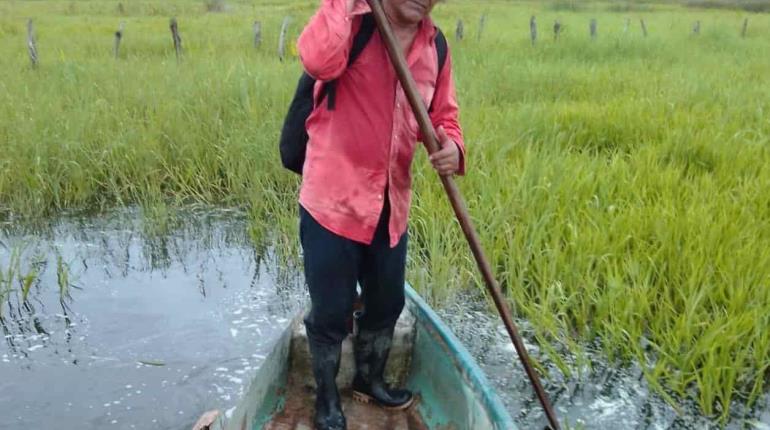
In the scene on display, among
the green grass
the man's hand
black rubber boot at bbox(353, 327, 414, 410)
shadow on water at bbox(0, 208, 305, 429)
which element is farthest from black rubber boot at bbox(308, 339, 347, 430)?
the green grass

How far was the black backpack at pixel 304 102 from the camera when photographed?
6.04 feet

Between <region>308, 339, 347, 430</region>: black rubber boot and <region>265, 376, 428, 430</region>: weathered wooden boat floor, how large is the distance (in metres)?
0.10

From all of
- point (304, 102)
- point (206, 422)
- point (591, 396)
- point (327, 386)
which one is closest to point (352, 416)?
point (327, 386)

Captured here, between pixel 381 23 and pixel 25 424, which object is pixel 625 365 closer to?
pixel 381 23

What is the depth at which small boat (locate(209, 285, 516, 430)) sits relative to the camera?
84.6 inches

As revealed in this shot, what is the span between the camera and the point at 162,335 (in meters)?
3.53

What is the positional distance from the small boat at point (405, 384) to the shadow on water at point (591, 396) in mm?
499

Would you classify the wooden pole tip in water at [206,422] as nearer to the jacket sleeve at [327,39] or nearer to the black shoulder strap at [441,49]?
the jacket sleeve at [327,39]

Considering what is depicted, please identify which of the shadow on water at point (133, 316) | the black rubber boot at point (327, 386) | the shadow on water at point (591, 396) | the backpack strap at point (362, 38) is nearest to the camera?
the backpack strap at point (362, 38)

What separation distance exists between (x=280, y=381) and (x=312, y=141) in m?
0.96

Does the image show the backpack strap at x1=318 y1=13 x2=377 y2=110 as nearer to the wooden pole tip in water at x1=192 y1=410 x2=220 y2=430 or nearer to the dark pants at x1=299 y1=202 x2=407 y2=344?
the dark pants at x1=299 y1=202 x2=407 y2=344

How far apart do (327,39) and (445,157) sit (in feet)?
1.51

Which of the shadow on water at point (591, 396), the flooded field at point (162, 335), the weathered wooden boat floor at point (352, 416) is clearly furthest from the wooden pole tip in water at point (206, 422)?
the shadow on water at point (591, 396)

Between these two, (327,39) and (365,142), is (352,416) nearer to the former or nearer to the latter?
(365,142)
